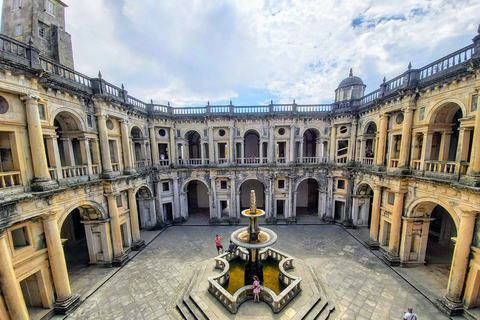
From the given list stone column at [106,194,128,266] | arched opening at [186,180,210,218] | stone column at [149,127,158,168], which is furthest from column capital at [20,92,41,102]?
arched opening at [186,180,210,218]

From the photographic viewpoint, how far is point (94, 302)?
11180 millimetres

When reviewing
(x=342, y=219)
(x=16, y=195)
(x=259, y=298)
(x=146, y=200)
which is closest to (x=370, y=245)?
(x=342, y=219)

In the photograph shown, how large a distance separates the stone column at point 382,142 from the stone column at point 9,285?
2424 centimetres

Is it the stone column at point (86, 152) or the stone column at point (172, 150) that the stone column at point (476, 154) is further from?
the stone column at point (172, 150)

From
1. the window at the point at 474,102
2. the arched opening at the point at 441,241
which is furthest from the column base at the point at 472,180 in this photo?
the arched opening at the point at 441,241

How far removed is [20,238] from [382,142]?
82.4 feet

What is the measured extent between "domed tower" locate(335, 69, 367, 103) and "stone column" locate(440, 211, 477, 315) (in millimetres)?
15672

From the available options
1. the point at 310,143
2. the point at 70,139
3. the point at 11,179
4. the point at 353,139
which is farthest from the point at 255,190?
the point at 11,179

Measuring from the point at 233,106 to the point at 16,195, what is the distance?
59.3 feet

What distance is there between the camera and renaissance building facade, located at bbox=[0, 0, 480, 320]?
954cm

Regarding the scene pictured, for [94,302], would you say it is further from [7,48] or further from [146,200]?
[7,48]

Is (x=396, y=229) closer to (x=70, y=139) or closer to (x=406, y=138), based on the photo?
(x=406, y=138)

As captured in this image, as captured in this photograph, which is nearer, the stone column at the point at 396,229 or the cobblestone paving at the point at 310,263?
the cobblestone paving at the point at 310,263

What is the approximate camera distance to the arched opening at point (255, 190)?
26.7 meters
